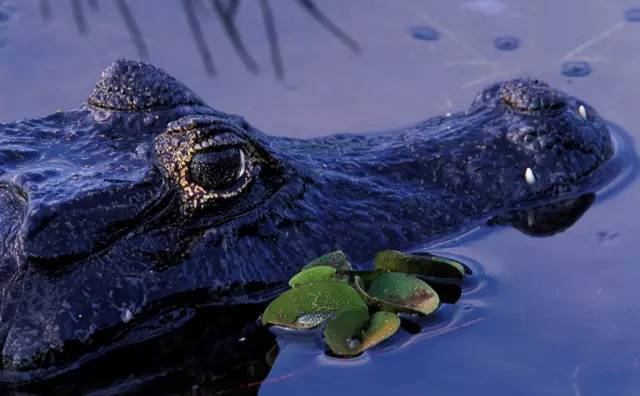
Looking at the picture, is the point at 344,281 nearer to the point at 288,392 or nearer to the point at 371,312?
the point at 371,312

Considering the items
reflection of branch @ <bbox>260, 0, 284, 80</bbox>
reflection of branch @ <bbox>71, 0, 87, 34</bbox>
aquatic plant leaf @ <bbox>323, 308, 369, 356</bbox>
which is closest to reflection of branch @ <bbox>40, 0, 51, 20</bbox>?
reflection of branch @ <bbox>71, 0, 87, 34</bbox>

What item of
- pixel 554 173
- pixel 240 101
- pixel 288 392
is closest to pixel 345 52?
pixel 240 101

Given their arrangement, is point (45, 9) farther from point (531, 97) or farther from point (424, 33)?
point (531, 97)

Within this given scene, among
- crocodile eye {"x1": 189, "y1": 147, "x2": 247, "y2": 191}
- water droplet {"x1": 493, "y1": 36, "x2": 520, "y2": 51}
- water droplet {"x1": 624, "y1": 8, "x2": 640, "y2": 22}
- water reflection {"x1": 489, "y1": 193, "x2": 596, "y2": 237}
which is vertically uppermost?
crocodile eye {"x1": 189, "y1": 147, "x2": 247, "y2": 191}

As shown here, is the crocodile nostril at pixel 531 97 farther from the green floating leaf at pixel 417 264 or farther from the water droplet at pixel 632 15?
the water droplet at pixel 632 15

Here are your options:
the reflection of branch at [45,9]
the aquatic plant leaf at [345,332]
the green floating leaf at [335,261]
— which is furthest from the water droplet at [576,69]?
the reflection of branch at [45,9]

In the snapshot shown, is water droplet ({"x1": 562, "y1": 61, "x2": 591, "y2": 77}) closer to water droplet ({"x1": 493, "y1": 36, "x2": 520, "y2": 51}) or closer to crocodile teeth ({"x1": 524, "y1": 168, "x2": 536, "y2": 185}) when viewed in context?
water droplet ({"x1": 493, "y1": 36, "x2": 520, "y2": 51})

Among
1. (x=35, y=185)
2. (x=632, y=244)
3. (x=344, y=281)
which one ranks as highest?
(x=35, y=185)
